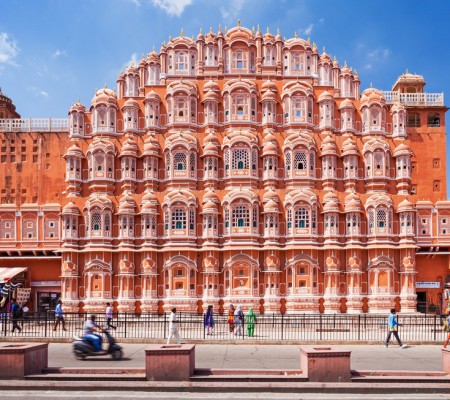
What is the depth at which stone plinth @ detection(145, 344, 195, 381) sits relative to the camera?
1650 centimetres

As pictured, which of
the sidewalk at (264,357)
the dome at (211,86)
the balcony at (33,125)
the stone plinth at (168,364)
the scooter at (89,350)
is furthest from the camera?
the balcony at (33,125)

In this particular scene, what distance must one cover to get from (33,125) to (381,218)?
34.9 meters

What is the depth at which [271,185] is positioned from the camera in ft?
157

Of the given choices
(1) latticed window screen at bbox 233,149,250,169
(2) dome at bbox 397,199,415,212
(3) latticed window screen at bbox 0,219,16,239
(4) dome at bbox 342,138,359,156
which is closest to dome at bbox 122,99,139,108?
(1) latticed window screen at bbox 233,149,250,169

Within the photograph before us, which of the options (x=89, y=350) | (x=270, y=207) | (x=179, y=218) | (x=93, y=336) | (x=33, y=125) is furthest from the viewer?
(x=33, y=125)

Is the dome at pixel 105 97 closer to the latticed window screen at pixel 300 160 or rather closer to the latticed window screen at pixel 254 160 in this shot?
the latticed window screen at pixel 254 160

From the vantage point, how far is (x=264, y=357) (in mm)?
22844

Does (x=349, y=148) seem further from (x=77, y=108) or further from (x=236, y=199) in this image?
(x=77, y=108)

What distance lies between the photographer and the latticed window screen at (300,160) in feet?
159

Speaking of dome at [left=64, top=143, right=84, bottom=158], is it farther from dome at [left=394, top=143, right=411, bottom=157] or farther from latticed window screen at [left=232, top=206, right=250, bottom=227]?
dome at [left=394, top=143, right=411, bottom=157]

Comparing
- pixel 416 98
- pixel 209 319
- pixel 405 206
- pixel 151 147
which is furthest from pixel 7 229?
pixel 416 98

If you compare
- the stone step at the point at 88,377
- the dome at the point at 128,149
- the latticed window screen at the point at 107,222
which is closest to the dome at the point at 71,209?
the latticed window screen at the point at 107,222

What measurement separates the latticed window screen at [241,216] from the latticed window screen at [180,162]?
228 inches

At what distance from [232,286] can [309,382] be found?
97.2 ft
